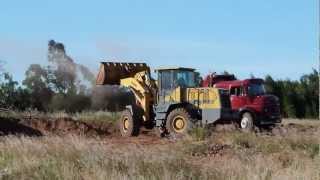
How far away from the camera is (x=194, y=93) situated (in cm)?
2675

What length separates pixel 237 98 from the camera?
29.1m

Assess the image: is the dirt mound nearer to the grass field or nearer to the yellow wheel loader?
the yellow wheel loader

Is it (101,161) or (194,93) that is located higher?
(194,93)

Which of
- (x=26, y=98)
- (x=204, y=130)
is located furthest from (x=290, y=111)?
(x=204, y=130)

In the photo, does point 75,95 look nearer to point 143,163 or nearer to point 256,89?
point 256,89

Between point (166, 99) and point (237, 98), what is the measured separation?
3422 millimetres

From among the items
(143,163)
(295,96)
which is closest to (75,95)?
(295,96)

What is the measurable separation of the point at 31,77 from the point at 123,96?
50.7 ft

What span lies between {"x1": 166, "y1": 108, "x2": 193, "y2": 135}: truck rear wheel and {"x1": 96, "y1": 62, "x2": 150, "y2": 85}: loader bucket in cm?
349

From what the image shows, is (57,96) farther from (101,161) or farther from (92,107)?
(101,161)

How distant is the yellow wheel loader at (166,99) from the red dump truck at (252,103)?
1.88 meters

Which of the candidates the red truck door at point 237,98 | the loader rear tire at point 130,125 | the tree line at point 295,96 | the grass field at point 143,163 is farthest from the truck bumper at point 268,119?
the tree line at point 295,96

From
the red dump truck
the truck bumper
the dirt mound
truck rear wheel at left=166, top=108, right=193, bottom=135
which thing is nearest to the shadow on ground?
the dirt mound

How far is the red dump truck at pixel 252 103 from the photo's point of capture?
28683 millimetres
